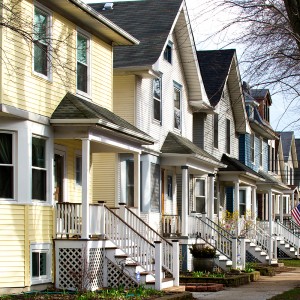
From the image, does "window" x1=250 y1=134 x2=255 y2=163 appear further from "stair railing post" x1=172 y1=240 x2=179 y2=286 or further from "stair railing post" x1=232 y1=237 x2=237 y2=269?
"stair railing post" x1=172 y1=240 x2=179 y2=286

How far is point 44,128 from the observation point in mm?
21141

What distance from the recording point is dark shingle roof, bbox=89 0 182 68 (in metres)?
28.9

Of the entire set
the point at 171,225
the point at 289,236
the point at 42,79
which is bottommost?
the point at 289,236

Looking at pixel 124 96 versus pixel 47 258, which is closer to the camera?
pixel 47 258

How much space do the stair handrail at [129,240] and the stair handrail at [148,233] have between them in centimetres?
80

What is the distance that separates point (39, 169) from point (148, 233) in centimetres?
482

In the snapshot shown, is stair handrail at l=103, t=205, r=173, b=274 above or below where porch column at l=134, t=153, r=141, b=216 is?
below

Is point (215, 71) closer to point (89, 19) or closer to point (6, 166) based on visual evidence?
point (89, 19)

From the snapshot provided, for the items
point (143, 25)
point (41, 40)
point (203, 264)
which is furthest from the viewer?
point (143, 25)

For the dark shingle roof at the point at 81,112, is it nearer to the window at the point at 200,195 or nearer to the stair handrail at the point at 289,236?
the window at the point at 200,195

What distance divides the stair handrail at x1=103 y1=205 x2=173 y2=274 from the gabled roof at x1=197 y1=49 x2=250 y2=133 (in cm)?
1597

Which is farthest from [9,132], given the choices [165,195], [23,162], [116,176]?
[165,195]

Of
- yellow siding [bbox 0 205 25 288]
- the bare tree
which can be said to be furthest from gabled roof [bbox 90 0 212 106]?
yellow siding [bbox 0 205 25 288]

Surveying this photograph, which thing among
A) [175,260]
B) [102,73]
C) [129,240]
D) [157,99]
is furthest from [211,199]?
[129,240]
